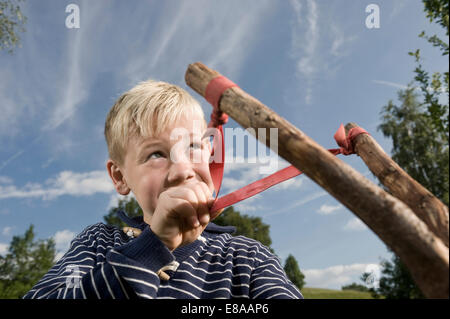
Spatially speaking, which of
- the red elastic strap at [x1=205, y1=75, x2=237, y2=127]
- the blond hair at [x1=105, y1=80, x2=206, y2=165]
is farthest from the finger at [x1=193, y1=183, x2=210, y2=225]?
the blond hair at [x1=105, y1=80, x2=206, y2=165]

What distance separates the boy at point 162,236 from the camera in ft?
4.63

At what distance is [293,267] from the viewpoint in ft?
108

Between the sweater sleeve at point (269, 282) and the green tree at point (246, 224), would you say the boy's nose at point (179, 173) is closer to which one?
the sweater sleeve at point (269, 282)

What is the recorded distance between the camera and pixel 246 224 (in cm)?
2117

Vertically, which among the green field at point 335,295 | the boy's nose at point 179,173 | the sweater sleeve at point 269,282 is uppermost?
the green field at point 335,295

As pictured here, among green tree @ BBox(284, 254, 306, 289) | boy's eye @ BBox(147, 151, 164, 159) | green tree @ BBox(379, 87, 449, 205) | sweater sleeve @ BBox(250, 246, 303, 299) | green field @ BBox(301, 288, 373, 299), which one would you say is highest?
green tree @ BBox(379, 87, 449, 205)

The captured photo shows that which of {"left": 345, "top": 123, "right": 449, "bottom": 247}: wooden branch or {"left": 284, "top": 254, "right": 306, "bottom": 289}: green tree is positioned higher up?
{"left": 284, "top": 254, "right": 306, "bottom": 289}: green tree

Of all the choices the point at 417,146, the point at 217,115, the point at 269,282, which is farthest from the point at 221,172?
the point at 417,146

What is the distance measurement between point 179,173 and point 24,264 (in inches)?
1350

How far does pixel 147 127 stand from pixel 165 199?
608mm

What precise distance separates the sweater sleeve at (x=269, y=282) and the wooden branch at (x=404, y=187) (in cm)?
76

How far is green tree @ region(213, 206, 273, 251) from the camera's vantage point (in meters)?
19.4

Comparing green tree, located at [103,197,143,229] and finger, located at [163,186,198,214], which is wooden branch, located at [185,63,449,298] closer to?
finger, located at [163,186,198,214]

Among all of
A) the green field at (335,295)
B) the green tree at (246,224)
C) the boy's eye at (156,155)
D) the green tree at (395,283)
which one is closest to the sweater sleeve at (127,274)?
the boy's eye at (156,155)
